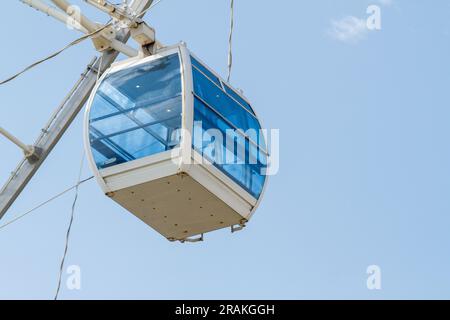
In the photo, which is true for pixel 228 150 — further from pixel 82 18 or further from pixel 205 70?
pixel 82 18

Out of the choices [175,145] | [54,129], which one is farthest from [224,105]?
[54,129]

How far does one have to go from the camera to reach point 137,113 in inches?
736

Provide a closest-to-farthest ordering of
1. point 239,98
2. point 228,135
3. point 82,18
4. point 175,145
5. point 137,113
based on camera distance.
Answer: point 175,145 < point 137,113 < point 228,135 < point 239,98 < point 82,18

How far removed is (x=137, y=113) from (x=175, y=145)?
912 millimetres

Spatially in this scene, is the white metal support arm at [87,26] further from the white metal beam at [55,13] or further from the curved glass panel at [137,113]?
the curved glass panel at [137,113]

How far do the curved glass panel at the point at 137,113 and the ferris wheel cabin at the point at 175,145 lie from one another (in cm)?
1

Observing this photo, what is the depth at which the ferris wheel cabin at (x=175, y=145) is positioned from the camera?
1798 cm

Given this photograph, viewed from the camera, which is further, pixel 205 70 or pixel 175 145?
pixel 205 70

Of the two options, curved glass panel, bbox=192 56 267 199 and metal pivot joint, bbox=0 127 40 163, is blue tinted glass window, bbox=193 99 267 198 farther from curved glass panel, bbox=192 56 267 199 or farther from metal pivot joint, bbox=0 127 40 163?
metal pivot joint, bbox=0 127 40 163

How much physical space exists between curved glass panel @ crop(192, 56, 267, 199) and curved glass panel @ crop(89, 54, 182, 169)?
269mm

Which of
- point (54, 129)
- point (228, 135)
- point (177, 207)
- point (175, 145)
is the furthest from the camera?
point (54, 129)

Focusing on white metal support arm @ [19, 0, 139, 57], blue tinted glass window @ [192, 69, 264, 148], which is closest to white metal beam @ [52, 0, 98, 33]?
white metal support arm @ [19, 0, 139, 57]

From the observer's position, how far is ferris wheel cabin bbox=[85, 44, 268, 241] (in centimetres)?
1798

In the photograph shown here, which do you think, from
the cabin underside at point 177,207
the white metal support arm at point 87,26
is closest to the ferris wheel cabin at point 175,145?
the cabin underside at point 177,207
